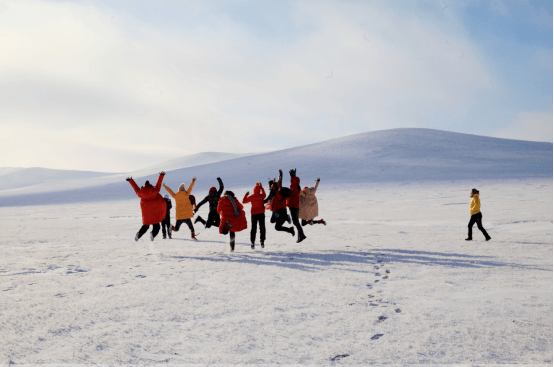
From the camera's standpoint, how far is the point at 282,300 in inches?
203

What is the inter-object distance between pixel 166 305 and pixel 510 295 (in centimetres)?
416

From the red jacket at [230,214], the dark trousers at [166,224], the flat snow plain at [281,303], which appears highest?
the red jacket at [230,214]

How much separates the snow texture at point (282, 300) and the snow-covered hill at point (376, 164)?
96.8 ft

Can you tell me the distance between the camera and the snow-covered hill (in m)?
40.4

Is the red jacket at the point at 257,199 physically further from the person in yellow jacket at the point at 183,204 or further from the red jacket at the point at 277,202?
the person in yellow jacket at the point at 183,204

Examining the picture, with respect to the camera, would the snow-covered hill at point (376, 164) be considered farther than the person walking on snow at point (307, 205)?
Yes

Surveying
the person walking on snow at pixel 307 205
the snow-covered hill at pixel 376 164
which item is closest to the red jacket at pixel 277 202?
the person walking on snow at pixel 307 205

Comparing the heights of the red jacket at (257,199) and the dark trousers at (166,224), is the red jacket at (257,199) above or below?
above

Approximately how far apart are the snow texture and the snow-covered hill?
29.5m

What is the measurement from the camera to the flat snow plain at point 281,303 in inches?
142

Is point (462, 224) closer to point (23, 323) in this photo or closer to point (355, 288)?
point (355, 288)

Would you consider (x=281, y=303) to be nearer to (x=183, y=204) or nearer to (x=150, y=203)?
(x=150, y=203)

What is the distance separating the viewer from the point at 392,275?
653 cm

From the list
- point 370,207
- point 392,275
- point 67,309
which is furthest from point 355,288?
point 370,207
